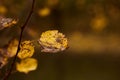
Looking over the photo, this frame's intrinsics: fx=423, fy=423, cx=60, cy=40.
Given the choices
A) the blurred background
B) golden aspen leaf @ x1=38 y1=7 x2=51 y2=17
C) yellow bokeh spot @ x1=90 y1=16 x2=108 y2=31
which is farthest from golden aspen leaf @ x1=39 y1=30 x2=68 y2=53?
yellow bokeh spot @ x1=90 y1=16 x2=108 y2=31

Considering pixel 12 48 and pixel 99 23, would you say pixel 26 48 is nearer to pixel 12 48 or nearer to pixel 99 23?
pixel 12 48

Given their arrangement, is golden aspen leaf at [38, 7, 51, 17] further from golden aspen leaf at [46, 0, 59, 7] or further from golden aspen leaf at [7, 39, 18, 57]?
golden aspen leaf at [7, 39, 18, 57]

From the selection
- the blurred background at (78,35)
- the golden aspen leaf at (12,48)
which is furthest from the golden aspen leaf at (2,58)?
the blurred background at (78,35)

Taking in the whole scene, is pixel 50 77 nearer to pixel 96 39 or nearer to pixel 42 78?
pixel 42 78

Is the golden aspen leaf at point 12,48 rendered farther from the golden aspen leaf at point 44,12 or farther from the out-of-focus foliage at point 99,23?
the out-of-focus foliage at point 99,23

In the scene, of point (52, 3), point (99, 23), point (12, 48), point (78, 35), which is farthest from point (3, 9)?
point (12, 48)

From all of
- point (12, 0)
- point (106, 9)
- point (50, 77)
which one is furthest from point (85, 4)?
point (50, 77)
